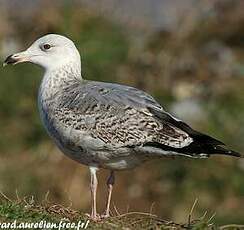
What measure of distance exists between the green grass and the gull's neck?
40.3 inches

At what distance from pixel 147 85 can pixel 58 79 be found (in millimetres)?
5707

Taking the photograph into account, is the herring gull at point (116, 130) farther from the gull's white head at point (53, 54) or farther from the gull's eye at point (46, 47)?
the gull's eye at point (46, 47)

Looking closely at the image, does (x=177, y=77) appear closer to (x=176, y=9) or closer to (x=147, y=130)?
(x=176, y=9)

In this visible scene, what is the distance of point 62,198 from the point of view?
11.5 metres

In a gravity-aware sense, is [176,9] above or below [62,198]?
above

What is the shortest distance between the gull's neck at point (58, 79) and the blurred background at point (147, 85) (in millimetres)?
3038

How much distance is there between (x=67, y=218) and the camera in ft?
21.7

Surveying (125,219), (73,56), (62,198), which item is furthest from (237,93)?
(125,219)

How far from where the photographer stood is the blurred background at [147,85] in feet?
38.1

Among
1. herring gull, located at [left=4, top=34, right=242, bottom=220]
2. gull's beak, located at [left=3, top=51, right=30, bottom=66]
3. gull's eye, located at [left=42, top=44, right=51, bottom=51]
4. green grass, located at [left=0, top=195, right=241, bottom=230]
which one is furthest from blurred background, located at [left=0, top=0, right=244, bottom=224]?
green grass, located at [left=0, top=195, right=241, bottom=230]

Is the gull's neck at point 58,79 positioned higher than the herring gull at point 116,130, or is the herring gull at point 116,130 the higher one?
the gull's neck at point 58,79

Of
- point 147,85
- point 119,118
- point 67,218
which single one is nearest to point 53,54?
point 119,118

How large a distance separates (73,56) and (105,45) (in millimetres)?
5581

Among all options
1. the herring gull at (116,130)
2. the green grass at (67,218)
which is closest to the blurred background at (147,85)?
the herring gull at (116,130)
